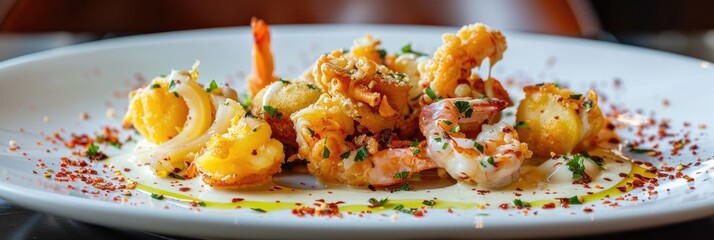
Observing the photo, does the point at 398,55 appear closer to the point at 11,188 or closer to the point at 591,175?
the point at 591,175

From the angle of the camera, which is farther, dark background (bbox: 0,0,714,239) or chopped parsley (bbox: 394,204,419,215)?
dark background (bbox: 0,0,714,239)

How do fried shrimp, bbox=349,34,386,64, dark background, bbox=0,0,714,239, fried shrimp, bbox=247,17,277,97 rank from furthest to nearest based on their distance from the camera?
dark background, bbox=0,0,714,239, fried shrimp, bbox=247,17,277,97, fried shrimp, bbox=349,34,386,64

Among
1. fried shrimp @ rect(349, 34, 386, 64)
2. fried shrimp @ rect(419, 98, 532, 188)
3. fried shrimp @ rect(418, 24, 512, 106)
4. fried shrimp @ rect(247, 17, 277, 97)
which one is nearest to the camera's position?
fried shrimp @ rect(419, 98, 532, 188)

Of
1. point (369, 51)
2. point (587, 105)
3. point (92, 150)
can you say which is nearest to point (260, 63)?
point (369, 51)

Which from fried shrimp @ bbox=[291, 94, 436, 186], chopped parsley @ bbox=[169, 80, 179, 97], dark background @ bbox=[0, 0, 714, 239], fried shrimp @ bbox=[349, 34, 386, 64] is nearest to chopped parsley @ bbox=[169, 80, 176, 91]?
chopped parsley @ bbox=[169, 80, 179, 97]

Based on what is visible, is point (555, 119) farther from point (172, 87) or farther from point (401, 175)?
point (172, 87)

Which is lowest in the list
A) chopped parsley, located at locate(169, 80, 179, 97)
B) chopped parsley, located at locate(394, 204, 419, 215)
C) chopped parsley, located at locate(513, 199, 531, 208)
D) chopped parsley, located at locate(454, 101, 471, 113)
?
chopped parsley, located at locate(394, 204, 419, 215)

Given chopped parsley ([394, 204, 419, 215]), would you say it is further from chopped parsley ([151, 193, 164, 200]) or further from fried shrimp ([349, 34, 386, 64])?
fried shrimp ([349, 34, 386, 64])

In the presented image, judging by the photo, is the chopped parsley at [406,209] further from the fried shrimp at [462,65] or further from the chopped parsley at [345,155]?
the fried shrimp at [462,65]
